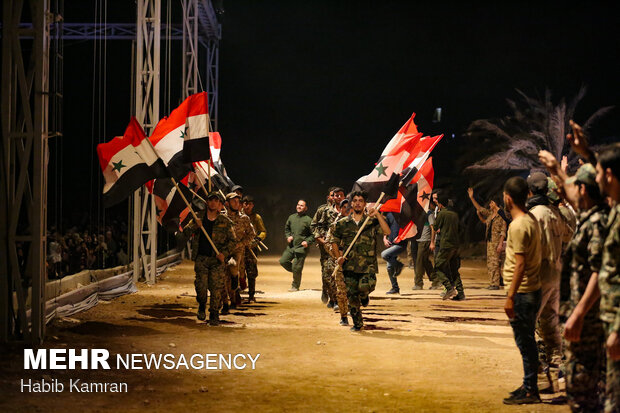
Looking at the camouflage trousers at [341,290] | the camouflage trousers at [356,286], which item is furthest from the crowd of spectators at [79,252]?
the camouflage trousers at [356,286]

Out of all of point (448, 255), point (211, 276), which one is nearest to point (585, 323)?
point (211, 276)

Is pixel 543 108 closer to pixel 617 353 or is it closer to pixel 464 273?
pixel 464 273

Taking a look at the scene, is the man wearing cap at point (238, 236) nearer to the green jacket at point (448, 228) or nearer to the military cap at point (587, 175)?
the green jacket at point (448, 228)

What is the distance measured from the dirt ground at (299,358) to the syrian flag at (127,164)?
7.06 feet

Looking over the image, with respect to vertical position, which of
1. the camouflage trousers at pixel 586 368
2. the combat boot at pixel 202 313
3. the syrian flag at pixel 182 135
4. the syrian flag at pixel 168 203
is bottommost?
the combat boot at pixel 202 313

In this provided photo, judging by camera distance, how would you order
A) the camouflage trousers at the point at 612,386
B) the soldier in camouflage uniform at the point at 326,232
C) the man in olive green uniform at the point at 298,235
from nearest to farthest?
the camouflage trousers at the point at 612,386
the soldier in camouflage uniform at the point at 326,232
the man in olive green uniform at the point at 298,235

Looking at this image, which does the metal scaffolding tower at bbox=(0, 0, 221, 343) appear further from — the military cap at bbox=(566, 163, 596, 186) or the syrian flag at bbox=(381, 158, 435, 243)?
the military cap at bbox=(566, 163, 596, 186)

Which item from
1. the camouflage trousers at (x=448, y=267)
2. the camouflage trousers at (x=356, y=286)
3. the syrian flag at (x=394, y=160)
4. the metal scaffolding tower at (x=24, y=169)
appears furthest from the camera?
the camouflage trousers at (x=448, y=267)

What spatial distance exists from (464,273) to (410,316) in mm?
12055

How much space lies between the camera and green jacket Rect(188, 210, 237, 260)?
11.9 meters

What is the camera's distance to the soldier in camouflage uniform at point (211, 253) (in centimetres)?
1183

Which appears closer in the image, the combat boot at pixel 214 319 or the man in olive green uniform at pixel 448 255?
the combat boot at pixel 214 319

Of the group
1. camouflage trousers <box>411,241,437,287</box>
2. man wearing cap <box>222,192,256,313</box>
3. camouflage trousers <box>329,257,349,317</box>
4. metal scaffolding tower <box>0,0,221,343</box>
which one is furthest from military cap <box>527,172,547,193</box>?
camouflage trousers <box>411,241,437,287</box>

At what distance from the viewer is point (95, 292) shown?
14375 millimetres
